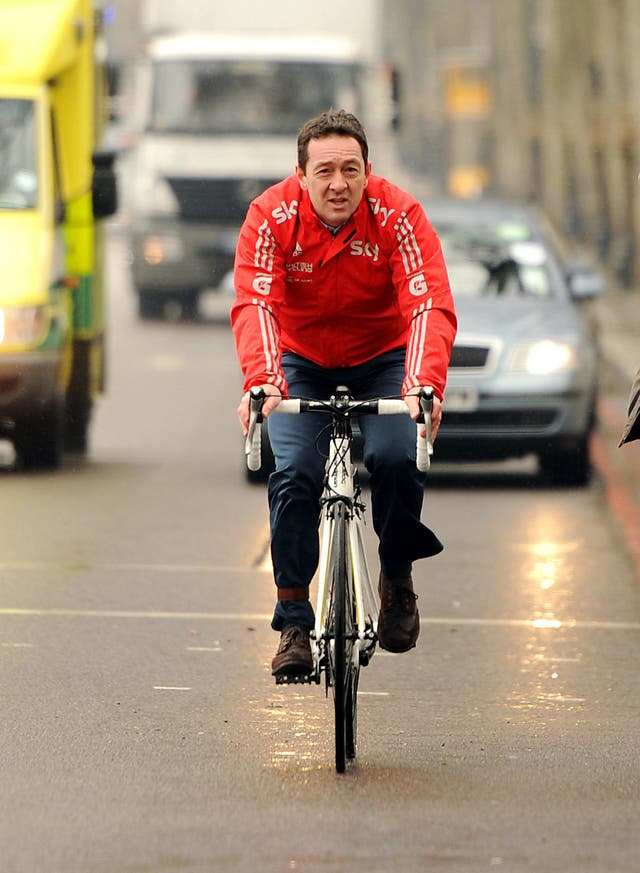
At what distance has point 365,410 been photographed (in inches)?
251

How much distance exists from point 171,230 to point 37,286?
50.1 feet

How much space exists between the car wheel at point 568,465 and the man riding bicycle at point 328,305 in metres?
7.61

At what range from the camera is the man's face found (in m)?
6.51

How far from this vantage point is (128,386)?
22.7 m

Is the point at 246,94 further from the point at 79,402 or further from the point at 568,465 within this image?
the point at 568,465

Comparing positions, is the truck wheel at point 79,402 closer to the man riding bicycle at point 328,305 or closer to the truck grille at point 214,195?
the man riding bicycle at point 328,305

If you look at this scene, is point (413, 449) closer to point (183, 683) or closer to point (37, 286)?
point (183, 683)

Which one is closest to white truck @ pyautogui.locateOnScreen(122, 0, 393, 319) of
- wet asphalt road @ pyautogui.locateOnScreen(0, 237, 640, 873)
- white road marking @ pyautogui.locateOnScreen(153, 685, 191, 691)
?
wet asphalt road @ pyautogui.locateOnScreen(0, 237, 640, 873)

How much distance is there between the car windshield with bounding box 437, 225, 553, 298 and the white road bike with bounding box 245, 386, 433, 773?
8417mm

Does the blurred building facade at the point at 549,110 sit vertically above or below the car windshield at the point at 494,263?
above

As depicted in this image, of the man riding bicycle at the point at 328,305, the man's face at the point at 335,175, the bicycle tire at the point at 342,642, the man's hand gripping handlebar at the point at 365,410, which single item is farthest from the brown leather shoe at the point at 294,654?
the man's face at the point at 335,175

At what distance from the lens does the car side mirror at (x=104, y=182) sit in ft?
48.6

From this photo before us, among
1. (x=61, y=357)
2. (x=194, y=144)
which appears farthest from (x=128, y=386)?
(x=61, y=357)

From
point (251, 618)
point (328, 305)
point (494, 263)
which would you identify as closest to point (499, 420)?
point (494, 263)
